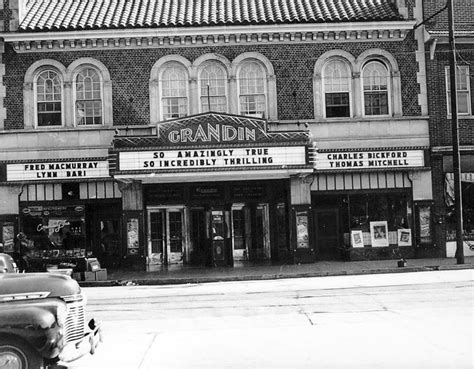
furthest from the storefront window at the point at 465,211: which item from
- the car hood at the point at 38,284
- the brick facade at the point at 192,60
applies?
the car hood at the point at 38,284

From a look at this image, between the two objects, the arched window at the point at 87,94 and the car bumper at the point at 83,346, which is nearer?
the car bumper at the point at 83,346

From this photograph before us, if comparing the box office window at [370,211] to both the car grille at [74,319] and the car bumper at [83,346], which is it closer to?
the car bumper at [83,346]

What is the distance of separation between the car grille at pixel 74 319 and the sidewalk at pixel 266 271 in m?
12.1

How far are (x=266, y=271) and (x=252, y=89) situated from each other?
7.08 m

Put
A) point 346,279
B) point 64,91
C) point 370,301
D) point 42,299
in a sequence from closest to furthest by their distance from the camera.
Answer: point 42,299 → point 370,301 → point 346,279 → point 64,91

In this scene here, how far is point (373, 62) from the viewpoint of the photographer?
81.1 ft

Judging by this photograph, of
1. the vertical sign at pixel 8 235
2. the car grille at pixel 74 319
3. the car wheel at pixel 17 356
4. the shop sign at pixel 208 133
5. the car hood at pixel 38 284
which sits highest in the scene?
the shop sign at pixel 208 133

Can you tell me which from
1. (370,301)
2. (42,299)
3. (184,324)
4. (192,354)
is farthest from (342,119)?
(42,299)

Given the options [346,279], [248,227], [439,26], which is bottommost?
[346,279]

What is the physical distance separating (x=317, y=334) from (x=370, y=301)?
3805 millimetres

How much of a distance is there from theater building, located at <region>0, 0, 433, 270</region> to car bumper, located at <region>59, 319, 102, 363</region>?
15.3m

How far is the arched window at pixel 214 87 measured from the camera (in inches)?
965

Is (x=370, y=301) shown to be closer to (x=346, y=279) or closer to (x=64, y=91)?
(x=346, y=279)

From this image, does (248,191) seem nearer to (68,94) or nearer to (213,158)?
(213,158)
